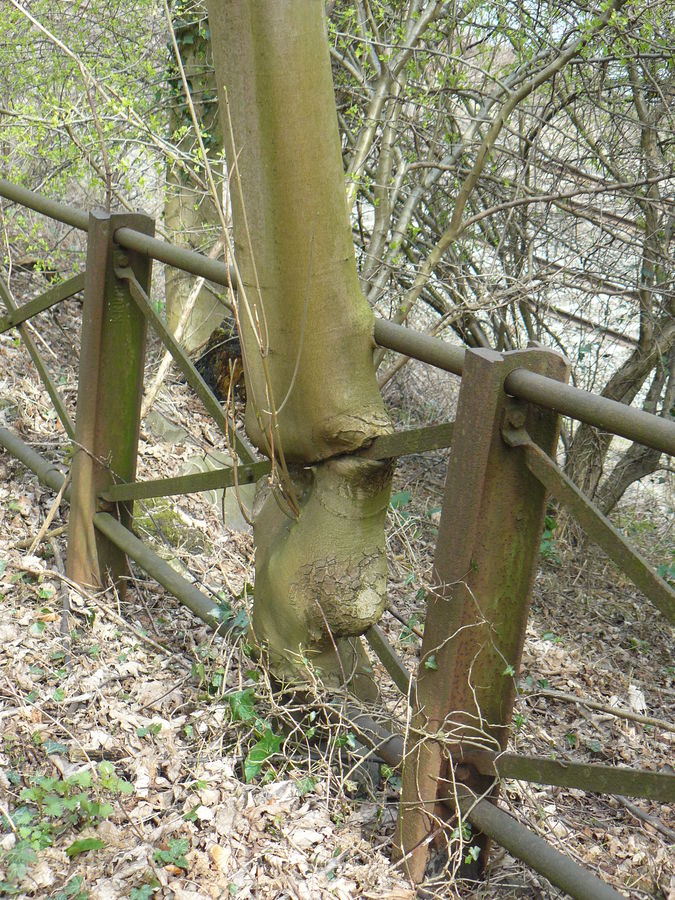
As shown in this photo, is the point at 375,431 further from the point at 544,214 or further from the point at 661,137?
the point at 661,137

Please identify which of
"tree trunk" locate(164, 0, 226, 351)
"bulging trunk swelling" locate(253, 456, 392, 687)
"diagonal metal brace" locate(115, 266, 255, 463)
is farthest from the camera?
"tree trunk" locate(164, 0, 226, 351)

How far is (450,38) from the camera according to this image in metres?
5.77

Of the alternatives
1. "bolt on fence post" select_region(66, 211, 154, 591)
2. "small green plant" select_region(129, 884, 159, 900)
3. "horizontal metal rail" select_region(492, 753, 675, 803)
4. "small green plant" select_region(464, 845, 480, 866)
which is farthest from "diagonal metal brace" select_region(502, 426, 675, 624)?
"bolt on fence post" select_region(66, 211, 154, 591)

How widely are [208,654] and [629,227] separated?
181 inches

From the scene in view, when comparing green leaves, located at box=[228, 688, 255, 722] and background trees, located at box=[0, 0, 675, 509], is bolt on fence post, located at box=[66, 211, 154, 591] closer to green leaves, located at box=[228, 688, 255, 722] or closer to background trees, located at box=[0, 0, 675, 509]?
green leaves, located at box=[228, 688, 255, 722]

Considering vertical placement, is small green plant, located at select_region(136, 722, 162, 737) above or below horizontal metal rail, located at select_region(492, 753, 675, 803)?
below

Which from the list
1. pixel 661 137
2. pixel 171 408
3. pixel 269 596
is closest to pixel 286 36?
pixel 269 596

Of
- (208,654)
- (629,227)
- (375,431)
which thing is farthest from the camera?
(629,227)

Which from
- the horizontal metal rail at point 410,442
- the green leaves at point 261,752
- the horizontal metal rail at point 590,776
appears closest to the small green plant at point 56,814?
the green leaves at point 261,752

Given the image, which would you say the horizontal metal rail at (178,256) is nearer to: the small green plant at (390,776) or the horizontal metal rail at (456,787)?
the horizontal metal rail at (456,787)

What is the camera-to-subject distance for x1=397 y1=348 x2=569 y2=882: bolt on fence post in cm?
205

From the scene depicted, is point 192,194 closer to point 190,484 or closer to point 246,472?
point 190,484

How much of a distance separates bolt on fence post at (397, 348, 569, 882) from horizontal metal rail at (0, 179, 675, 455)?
92 millimetres

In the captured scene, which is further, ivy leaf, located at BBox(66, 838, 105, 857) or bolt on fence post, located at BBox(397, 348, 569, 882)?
ivy leaf, located at BBox(66, 838, 105, 857)
